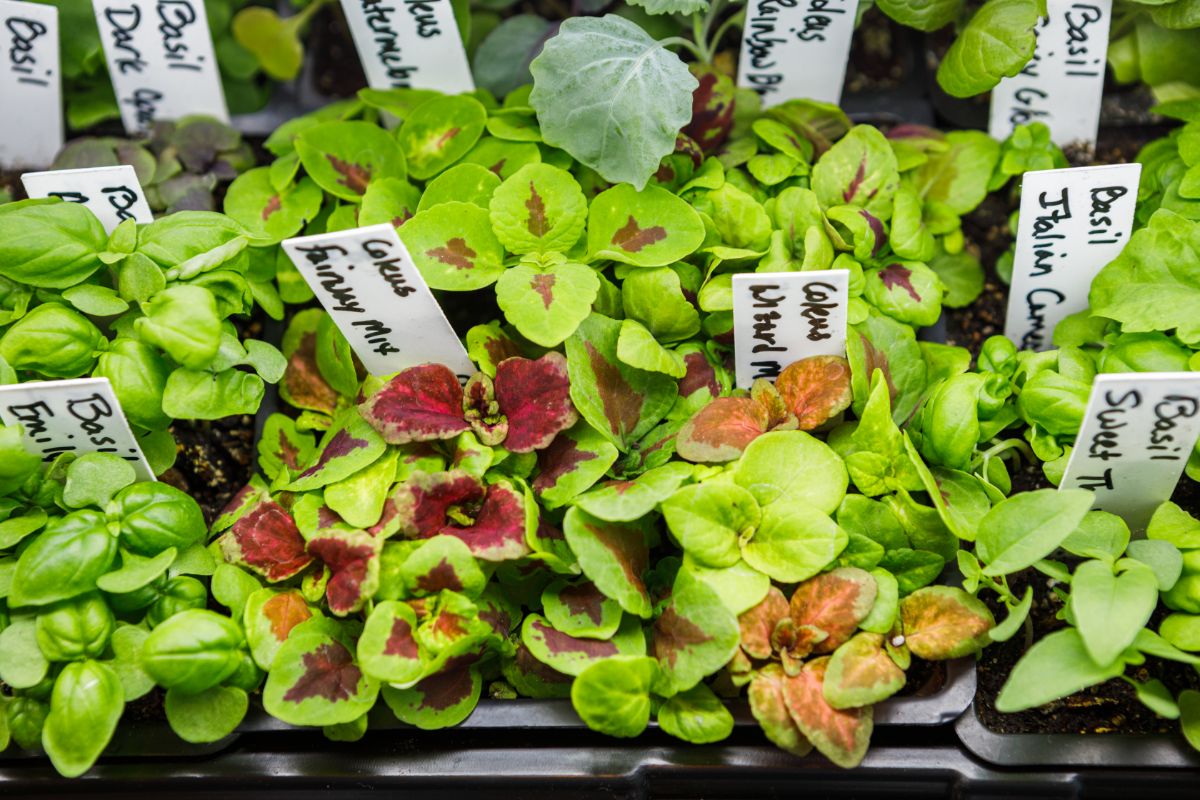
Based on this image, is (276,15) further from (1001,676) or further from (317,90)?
(1001,676)

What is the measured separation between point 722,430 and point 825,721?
0.29 meters

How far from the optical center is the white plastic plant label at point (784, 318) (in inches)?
38.1

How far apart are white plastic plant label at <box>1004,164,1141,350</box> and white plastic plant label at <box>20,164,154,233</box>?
3.18ft

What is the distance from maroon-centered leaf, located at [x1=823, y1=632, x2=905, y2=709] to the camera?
0.89 metres

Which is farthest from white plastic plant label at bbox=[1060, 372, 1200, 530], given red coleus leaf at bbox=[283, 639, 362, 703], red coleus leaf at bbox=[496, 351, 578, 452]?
red coleus leaf at bbox=[283, 639, 362, 703]

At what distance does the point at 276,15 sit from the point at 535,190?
28.2 inches

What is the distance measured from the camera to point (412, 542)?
0.99 m

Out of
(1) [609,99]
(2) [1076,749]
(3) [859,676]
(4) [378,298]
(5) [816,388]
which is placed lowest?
(2) [1076,749]

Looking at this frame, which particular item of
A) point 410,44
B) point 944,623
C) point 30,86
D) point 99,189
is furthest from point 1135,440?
point 30,86

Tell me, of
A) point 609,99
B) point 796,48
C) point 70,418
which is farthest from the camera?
point 796,48

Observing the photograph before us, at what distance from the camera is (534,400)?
1.02 m

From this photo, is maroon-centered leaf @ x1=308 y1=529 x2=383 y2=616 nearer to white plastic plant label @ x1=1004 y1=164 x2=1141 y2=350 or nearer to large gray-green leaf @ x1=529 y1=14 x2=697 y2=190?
large gray-green leaf @ x1=529 y1=14 x2=697 y2=190

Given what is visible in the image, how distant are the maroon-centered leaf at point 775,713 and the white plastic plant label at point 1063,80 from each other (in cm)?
84

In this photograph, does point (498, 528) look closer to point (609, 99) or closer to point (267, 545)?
point (267, 545)
